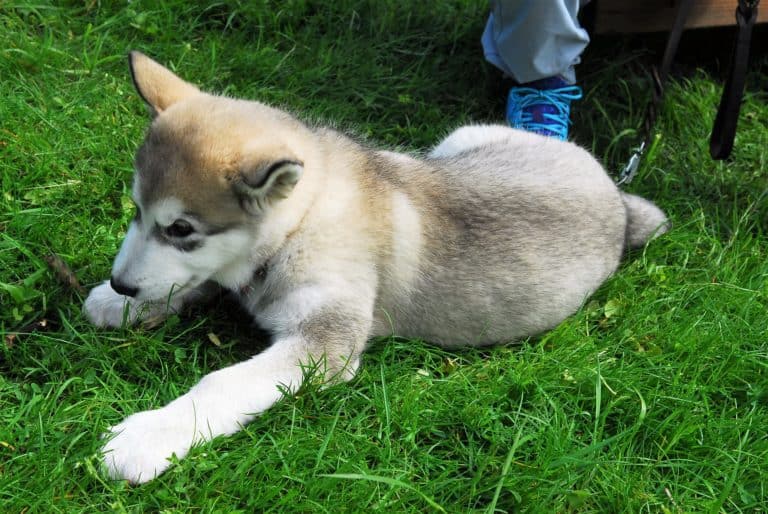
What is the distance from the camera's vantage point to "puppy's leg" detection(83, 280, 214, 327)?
3439 mm

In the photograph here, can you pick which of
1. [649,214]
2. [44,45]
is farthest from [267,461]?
[44,45]

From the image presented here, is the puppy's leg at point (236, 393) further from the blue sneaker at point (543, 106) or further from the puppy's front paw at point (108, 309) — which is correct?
the blue sneaker at point (543, 106)

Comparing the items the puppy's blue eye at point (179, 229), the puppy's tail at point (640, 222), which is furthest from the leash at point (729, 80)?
the puppy's blue eye at point (179, 229)

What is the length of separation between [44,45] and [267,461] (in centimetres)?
325

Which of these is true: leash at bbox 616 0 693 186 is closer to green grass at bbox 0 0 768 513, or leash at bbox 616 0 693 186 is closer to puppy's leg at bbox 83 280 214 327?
green grass at bbox 0 0 768 513

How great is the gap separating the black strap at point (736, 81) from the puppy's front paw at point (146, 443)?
3.28 m

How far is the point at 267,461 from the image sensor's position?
2.94 metres

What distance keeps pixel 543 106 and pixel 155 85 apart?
272cm

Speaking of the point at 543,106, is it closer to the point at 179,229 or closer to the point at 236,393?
the point at 179,229

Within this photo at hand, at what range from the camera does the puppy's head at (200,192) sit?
3.04 meters

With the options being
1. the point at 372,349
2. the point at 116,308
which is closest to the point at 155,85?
the point at 116,308

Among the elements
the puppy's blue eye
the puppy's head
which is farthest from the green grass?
the puppy's blue eye

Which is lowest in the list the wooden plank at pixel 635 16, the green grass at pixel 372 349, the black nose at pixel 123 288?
the green grass at pixel 372 349

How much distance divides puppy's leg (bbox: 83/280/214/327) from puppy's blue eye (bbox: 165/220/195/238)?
363 mm
